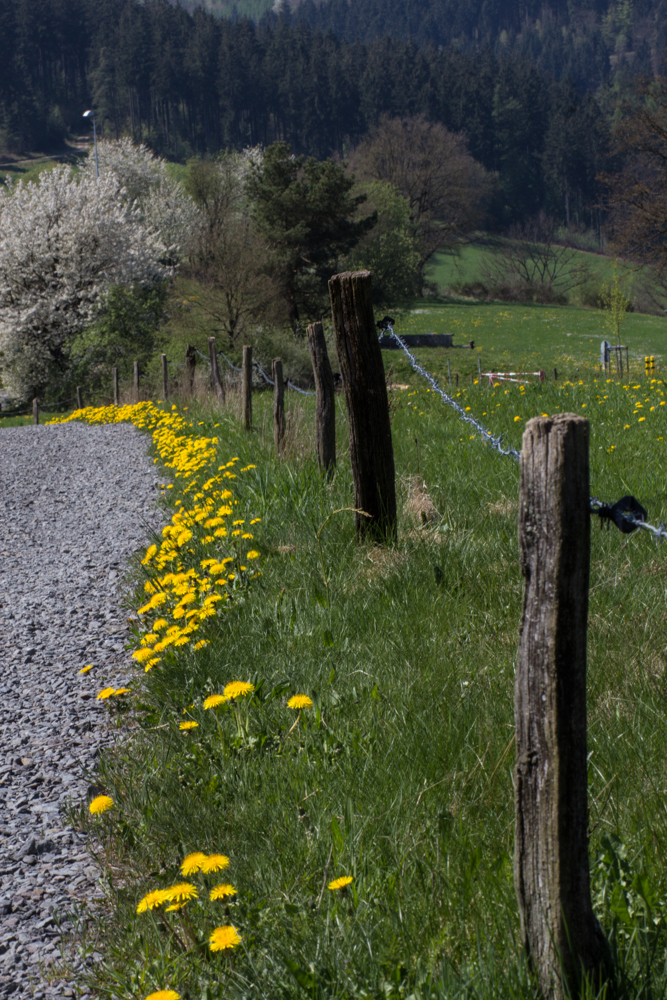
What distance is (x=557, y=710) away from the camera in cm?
153

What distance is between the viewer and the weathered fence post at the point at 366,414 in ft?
15.8

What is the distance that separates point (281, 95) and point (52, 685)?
428 feet

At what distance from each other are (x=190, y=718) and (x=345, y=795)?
1.12m

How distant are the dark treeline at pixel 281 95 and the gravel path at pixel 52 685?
11299 cm

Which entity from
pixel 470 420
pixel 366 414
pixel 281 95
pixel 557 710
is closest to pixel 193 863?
pixel 557 710

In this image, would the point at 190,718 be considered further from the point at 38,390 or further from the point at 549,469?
the point at 38,390

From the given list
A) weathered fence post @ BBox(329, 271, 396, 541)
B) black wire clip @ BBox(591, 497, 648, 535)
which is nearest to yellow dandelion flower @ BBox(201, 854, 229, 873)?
black wire clip @ BBox(591, 497, 648, 535)

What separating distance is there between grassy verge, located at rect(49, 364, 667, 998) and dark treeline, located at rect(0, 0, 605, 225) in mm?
116043

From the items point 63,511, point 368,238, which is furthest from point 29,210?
point 63,511

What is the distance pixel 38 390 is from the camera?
114 feet

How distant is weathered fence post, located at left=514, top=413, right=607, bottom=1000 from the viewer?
4.97 feet

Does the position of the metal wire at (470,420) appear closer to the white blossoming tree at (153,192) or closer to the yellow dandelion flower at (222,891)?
the yellow dandelion flower at (222,891)

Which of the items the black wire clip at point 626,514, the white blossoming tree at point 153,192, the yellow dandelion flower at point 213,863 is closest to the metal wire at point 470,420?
the black wire clip at point 626,514

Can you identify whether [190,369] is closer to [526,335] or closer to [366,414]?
[366,414]
